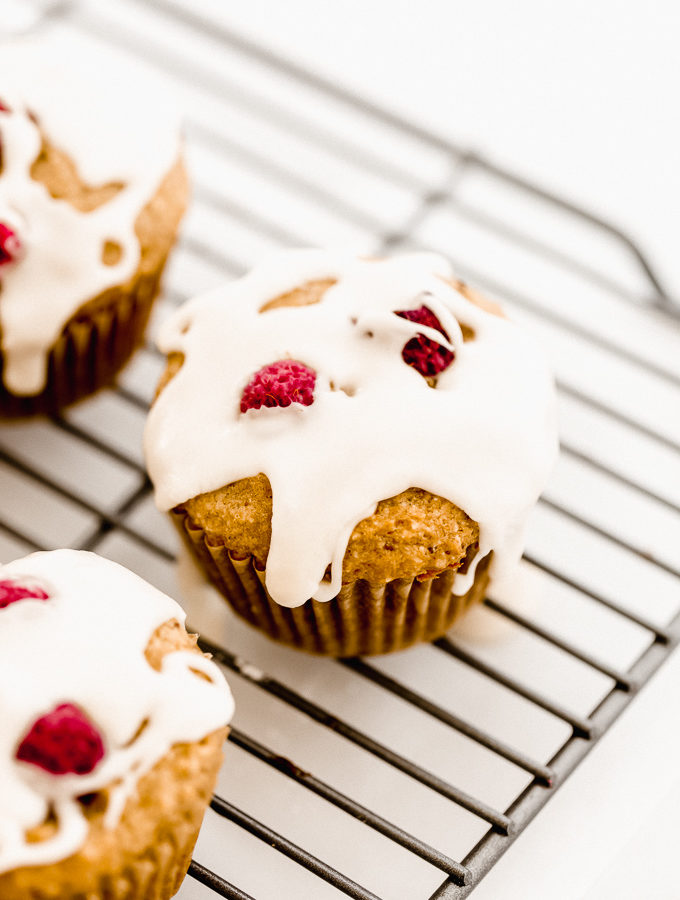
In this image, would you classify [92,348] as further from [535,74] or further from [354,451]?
[535,74]

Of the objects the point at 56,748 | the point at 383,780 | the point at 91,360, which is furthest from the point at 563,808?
the point at 91,360

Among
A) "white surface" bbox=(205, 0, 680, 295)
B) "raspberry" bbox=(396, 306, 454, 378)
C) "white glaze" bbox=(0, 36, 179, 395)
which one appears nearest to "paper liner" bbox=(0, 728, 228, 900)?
"raspberry" bbox=(396, 306, 454, 378)

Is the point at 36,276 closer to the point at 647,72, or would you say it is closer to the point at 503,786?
the point at 503,786

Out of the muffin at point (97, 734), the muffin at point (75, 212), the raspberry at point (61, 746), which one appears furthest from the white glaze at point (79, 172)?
the raspberry at point (61, 746)

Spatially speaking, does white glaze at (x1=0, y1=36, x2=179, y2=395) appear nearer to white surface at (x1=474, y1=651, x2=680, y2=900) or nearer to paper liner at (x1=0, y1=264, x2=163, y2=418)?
paper liner at (x1=0, y1=264, x2=163, y2=418)

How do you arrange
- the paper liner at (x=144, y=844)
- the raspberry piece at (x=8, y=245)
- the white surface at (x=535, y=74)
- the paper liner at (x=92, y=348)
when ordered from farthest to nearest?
the white surface at (x=535, y=74)
the paper liner at (x=92, y=348)
the raspberry piece at (x=8, y=245)
the paper liner at (x=144, y=844)

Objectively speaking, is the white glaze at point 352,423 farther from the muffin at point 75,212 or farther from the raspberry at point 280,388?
the muffin at point 75,212
